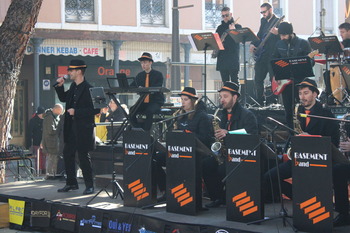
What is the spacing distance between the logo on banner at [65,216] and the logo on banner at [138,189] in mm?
976

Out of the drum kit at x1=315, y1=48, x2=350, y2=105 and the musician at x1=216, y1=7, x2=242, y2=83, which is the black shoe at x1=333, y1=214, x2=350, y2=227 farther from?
the musician at x1=216, y1=7, x2=242, y2=83

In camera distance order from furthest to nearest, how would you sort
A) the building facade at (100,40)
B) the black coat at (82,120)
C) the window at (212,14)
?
the window at (212,14)
the building facade at (100,40)
the black coat at (82,120)

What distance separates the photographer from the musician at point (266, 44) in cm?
1226

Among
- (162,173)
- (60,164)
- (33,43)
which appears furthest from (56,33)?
(162,173)

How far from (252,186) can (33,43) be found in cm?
1688

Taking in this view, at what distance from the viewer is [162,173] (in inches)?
357

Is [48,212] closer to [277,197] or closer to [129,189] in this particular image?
[129,189]

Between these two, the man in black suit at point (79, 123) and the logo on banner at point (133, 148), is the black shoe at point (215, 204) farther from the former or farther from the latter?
the man in black suit at point (79, 123)

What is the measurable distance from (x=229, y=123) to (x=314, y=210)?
2.15 m

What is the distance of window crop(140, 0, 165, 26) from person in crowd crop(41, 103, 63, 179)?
1220 cm

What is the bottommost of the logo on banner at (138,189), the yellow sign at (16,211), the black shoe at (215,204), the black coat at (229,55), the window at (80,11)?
the yellow sign at (16,211)

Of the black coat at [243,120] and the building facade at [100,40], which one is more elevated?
the building facade at [100,40]

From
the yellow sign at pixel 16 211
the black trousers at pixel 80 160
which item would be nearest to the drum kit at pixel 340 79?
the black trousers at pixel 80 160

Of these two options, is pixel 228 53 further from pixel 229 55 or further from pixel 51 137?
pixel 51 137
